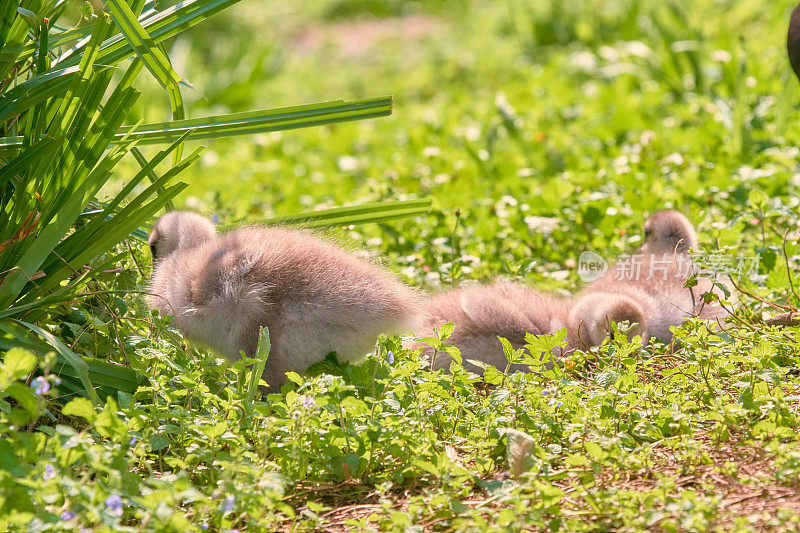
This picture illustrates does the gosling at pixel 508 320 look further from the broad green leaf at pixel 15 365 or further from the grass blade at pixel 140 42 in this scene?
the broad green leaf at pixel 15 365

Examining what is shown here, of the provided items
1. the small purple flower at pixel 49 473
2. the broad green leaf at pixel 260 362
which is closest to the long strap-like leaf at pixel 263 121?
the broad green leaf at pixel 260 362

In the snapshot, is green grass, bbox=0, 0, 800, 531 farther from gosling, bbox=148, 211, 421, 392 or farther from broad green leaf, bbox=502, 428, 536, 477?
gosling, bbox=148, 211, 421, 392

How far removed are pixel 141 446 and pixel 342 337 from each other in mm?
1018

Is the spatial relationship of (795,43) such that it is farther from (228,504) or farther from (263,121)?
(228,504)

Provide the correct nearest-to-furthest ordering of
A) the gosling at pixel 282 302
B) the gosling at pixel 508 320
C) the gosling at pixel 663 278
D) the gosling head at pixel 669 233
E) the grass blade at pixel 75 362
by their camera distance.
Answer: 1. the grass blade at pixel 75 362
2. the gosling at pixel 282 302
3. the gosling at pixel 508 320
4. the gosling at pixel 663 278
5. the gosling head at pixel 669 233

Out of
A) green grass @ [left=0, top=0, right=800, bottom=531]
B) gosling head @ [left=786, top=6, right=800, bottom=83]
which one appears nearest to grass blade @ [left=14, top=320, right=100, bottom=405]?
green grass @ [left=0, top=0, right=800, bottom=531]

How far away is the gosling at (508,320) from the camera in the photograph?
388cm

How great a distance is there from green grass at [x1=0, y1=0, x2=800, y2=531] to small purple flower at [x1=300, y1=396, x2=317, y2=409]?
0.02m

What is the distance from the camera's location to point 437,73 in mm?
11320

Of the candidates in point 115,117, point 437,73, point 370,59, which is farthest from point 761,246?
point 370,59

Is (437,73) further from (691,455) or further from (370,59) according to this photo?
(691,455)

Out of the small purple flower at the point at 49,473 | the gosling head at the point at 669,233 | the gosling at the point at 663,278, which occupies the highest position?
the gosling head at the point at 669,233

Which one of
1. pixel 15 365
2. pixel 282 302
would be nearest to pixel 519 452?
pixel 282 302

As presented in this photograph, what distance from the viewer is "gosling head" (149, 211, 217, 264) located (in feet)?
12.2
